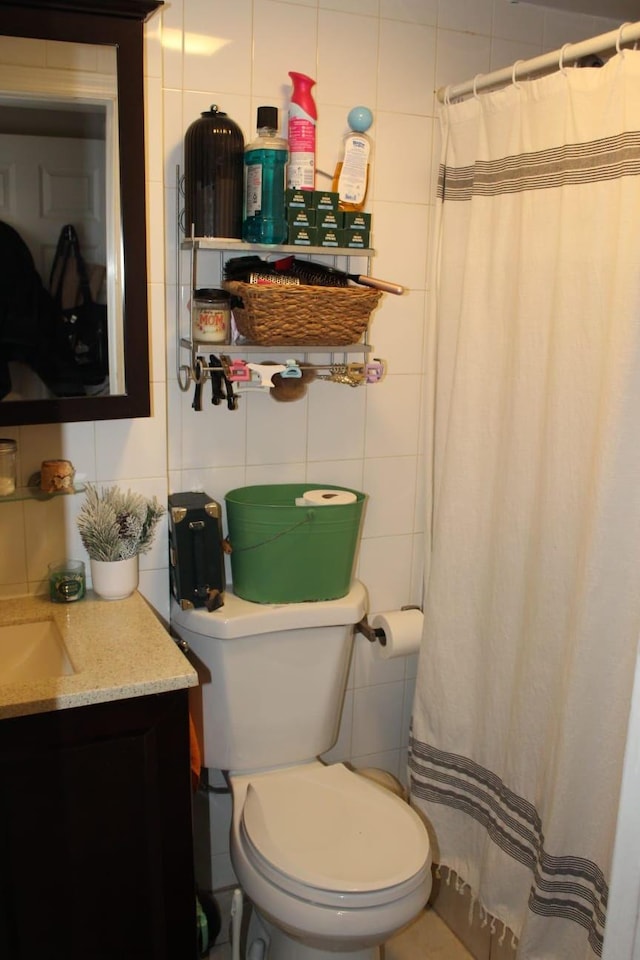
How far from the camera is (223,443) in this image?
189 cm

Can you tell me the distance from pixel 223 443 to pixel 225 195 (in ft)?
1.78

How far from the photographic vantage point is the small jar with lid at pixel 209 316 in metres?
1.69

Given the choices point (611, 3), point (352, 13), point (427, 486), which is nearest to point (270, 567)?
point (427, 486)

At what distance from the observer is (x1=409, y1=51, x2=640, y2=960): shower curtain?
1449mm

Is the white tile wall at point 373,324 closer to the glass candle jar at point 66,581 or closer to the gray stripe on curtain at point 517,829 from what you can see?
the glass candle jar at point 66,581

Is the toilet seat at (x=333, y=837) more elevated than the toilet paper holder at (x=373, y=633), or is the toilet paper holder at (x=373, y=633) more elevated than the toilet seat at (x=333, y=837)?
the toilet paper holder at (x=373, y=633)

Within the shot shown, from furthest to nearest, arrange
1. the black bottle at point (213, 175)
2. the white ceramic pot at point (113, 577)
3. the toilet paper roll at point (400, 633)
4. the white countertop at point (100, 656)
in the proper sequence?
1. the toilet paper roll at point (400, 633)
2. the white ceramic pot at point (113, 577)
3. the black bottle at point (213, 175)
4. the white countertop at point (100, 656)

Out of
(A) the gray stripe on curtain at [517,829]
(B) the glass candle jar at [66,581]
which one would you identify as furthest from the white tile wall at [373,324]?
(A) the gray stripe on curtain at [517,829]

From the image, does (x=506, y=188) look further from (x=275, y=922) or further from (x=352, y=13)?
(x=275, y=922)

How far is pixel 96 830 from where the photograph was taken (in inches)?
56.2

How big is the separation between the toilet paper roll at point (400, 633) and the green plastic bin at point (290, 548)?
0.63 feet

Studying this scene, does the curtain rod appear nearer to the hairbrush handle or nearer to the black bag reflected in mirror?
the hairbrush handle

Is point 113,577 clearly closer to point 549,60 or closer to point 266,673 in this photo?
point 266,673

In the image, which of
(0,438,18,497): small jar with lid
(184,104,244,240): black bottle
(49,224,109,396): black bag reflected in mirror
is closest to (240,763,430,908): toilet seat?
(0,438,18,497): small jar with lid
